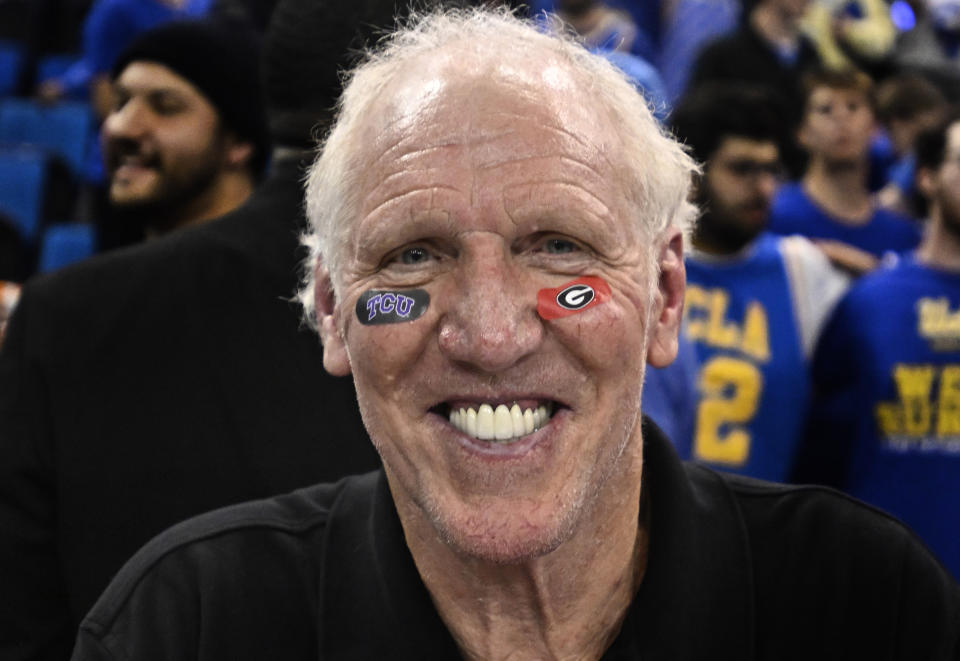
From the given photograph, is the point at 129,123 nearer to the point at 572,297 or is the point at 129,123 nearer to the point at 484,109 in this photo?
the point at 484,109

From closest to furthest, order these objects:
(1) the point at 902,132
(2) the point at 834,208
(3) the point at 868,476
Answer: (3) the point at 868,476 → (2) the point at 834,208 → (1) the point at 902,132

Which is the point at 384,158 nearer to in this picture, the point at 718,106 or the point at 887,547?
the point at 887,547

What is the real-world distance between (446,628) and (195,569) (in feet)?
1.14

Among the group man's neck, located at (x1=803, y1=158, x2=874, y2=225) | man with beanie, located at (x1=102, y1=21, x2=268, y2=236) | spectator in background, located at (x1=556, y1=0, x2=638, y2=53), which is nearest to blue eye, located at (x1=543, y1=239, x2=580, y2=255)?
man with beanie, located at (x1=102, y1=21, x2=268, y2=236)

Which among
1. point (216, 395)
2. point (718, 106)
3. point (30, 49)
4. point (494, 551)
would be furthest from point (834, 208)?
point (30, 49)

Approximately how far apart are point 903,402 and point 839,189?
1.82 meters

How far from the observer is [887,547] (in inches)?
77.5

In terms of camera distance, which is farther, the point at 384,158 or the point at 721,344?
the point at 721,344

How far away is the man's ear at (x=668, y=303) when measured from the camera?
200 centimetres

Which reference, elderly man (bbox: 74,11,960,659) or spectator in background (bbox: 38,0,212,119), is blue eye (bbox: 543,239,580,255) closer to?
elderly man (bbox: 74,11,960,659)

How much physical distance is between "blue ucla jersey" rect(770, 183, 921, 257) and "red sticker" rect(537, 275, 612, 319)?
4.28m

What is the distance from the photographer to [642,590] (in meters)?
1.90

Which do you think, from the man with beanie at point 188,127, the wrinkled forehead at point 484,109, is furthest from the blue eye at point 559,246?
the man with beanie at point 188,127

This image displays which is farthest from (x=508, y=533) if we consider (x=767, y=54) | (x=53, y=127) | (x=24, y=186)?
(x=53, y=127)
